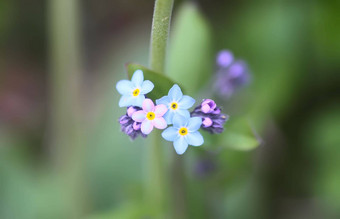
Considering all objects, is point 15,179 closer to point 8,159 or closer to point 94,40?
point 8,159

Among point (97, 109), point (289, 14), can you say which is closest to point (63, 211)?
point (97, 109)

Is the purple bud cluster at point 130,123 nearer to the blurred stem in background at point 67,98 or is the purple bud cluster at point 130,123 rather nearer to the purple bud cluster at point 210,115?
the purple bud cluster at point 210,115

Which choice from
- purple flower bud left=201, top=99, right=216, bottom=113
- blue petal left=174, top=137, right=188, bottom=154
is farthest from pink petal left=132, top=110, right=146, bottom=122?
purple flower bud left=201, top=99, right=216, bottom=113

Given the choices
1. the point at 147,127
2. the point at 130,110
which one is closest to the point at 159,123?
the point at 147,127

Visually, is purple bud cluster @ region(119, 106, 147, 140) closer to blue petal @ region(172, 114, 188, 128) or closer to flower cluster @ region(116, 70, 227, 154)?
flower cluster @ region(116, 70, 227, 154)

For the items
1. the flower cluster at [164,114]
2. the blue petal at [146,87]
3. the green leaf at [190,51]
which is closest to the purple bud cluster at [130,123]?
the flower cluster at [164,114]

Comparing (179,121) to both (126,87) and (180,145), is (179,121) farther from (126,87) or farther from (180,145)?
(126,87)
